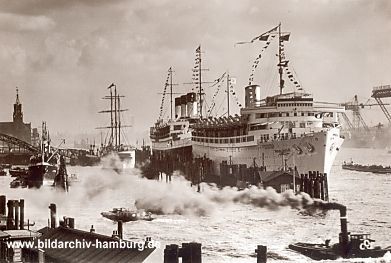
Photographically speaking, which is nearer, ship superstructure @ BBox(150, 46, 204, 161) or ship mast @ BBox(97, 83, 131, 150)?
ship mast @ BBox(97, 83, 131, 150)

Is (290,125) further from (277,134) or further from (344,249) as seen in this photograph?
(344,249)

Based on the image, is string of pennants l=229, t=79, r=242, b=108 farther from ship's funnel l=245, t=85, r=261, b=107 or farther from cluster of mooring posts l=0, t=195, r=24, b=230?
cluster of mooring posts l=0, t=195, r=24, b=230

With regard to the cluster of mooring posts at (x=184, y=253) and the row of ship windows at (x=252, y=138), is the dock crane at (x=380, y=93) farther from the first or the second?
the cluster of mooring posts at (x=184, y=253)

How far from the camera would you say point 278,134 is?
44.5 feet

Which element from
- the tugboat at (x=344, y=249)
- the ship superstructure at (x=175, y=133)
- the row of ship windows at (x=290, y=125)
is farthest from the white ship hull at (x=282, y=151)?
the tugboat at (x=344, y=249)

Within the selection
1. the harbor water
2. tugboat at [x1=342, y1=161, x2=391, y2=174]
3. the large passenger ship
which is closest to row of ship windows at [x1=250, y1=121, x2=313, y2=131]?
the large passenger ship

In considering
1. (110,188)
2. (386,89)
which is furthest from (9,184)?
(386,89)

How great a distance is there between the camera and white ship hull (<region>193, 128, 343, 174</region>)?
1277 centimetres

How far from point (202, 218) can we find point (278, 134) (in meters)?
3.08

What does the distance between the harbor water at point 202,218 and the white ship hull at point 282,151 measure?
4.01ft

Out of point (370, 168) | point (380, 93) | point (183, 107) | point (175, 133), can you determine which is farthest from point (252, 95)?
point (370, 168)

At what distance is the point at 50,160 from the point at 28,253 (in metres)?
8.29

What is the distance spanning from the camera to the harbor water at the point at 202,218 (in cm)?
1043

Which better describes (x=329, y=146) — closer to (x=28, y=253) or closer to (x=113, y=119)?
(x=113, y=119)
